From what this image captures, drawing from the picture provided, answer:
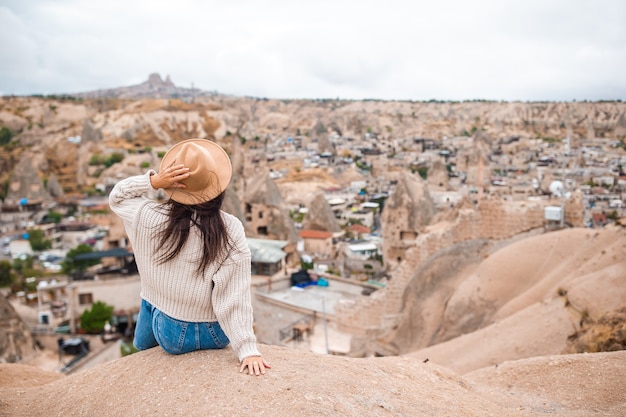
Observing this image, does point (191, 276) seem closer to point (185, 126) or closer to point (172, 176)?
point (172, 176)

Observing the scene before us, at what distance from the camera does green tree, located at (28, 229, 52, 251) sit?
30500mm

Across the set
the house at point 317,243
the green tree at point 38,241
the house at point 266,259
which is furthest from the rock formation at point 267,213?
the green tree at point 38,241

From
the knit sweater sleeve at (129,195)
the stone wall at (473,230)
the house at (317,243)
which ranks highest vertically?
the knit sweater sleeve at (129,195)

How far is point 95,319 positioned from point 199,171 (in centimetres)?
1731

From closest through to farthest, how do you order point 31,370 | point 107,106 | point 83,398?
point 83,398 < point 31,370 < point 107,106

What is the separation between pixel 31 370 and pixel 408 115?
4850 inches

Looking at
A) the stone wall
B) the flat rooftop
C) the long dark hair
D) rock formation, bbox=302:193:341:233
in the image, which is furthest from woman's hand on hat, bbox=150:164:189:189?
rock formation, bbox=302:193:341:233

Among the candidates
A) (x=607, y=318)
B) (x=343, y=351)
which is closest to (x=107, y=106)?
(x=343, y=351)

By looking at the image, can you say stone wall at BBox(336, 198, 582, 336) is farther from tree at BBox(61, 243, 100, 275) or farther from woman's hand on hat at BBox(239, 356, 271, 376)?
tree at BBox(61, 243, 100, 275)

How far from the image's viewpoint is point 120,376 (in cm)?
332

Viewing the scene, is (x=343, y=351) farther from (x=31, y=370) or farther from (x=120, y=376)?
(x=120, y=376)

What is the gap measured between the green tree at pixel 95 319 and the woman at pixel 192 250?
16.6m

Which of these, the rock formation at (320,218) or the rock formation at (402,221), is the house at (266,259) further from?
the rock formation at (320,218)

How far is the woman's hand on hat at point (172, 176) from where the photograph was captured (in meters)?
3.05
